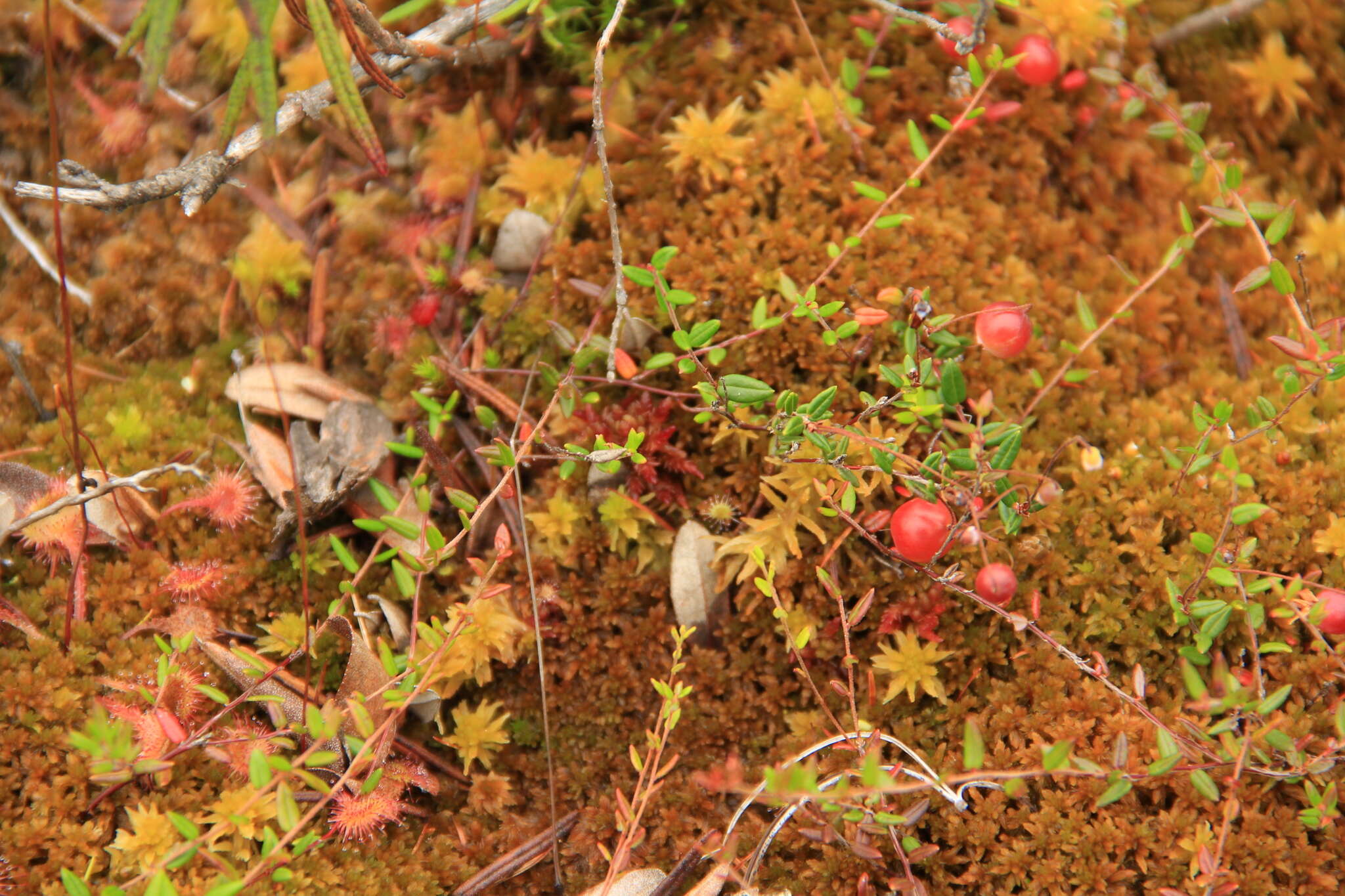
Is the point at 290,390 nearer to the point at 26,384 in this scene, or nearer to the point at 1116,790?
the point at 26,384

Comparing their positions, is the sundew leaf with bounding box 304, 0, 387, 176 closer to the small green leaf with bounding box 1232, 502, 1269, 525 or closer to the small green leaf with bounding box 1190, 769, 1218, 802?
the small green leaf with bounding box 1232, 502, 1269, 525

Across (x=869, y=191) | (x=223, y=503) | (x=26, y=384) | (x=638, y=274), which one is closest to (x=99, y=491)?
(x=223, y=503)

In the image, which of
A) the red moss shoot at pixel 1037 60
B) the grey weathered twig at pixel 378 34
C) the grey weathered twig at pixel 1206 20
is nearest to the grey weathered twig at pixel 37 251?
the grey weathered twig at pixel 378 34

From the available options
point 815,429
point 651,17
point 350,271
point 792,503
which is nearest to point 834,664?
point 792,503

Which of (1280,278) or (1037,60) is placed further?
(1037,60)

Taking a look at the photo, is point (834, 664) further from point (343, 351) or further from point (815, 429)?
point (343, 351)

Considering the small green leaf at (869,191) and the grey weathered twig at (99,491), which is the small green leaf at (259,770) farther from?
the small green leaf at (869,191)
